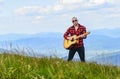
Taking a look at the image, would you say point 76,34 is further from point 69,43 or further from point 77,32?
point 69,43

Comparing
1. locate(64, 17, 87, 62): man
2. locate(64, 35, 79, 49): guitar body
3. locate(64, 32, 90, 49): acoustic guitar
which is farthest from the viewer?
locate(64, 35, 79, 49): guitar body

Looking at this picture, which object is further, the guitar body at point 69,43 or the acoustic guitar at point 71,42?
the guitar body at point 69,43

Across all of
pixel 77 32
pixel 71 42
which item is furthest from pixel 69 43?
pixel 77 32

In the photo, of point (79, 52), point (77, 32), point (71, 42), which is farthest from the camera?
point (79, 52)

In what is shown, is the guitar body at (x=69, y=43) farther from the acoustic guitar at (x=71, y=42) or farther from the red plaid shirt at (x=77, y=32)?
the red plaid shirt at (x=77, y=32)

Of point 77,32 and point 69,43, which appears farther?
point 69,43

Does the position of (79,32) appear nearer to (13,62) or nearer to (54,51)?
(54,51)

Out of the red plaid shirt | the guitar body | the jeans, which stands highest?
the red plaid shirt

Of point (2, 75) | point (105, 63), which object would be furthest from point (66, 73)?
point (105, 63)

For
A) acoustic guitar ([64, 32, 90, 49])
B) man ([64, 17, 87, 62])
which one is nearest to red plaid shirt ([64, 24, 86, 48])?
man ([64, 17, 87, 62])

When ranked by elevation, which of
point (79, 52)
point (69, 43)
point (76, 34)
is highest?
point (76, 34)

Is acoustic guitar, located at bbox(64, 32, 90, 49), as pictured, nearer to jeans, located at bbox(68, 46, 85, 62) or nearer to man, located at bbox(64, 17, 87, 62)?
man, located at bbox(64, 17, 87, 62)

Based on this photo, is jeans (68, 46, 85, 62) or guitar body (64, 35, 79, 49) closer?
guitar body (64, 35, 79, 49)

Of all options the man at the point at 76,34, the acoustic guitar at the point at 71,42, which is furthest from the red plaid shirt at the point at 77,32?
the acoustic guitar at the point at 71,42
